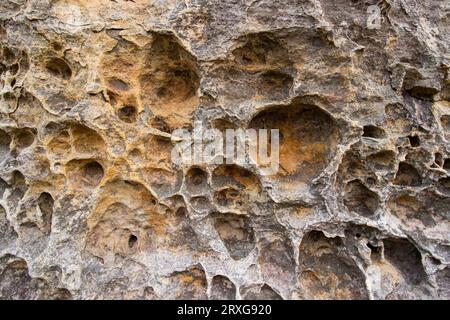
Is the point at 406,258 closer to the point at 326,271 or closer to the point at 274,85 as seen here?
the point at 326,271

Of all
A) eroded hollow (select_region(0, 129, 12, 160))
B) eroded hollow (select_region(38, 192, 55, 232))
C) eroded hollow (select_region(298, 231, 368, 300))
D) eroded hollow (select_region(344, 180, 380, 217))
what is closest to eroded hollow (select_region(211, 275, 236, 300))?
eroded hollow (select_region(298, 231, 368, 300))

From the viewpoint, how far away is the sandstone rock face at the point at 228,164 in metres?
2.01

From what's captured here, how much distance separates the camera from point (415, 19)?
2160 millimetres

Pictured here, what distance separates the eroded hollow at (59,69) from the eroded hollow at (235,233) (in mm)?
1396

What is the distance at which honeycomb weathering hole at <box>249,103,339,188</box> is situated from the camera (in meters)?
2.12

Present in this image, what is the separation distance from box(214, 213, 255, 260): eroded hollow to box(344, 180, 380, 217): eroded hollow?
0.70 metres

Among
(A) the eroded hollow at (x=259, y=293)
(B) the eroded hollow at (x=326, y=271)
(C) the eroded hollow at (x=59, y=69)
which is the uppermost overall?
(C) the eroded hollow at (x=59, y=69)

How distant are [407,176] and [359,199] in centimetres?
38

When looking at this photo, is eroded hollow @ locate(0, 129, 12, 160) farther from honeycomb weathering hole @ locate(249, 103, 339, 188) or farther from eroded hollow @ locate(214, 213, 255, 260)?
honeycomb weathering hole @ locate(249, 103, 339, 188)

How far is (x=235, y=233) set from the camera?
7.23ft

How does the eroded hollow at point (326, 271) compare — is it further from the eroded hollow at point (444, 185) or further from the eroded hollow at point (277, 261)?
the eroded hollow at point (444, 185)

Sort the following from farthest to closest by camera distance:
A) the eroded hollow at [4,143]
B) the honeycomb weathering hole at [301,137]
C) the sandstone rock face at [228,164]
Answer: the eroded hollow at [4,143]
the honeycomb weathering hole at [301,137]
the sandstone rock face at [228,164]

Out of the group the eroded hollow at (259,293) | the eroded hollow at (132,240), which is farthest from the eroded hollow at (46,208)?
the eroded hollow at (259,293)

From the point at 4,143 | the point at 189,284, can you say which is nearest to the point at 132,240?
the point at 189,284
